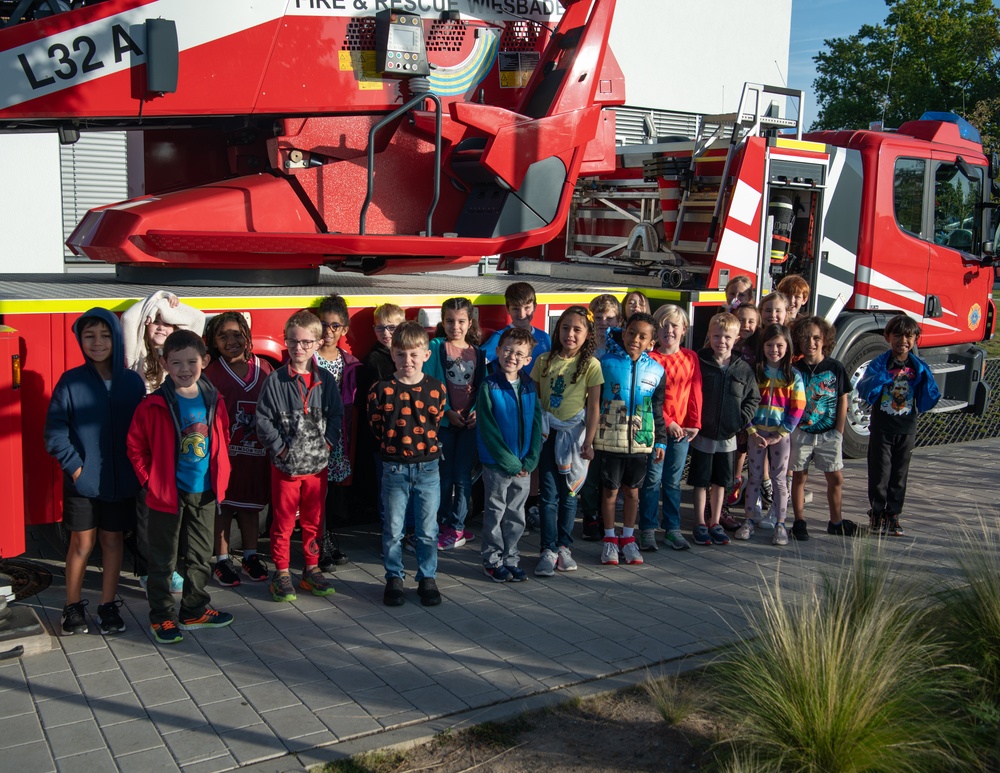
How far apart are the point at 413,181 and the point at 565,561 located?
2.83 metres

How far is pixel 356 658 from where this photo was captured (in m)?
4.66

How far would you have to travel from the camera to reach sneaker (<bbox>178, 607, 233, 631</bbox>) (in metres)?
4.95

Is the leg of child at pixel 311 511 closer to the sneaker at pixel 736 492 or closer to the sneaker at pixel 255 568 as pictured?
the sneaker at pixel 255 568

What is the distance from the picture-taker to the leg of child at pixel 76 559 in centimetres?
482

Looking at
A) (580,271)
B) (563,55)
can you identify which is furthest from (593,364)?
(580,271)

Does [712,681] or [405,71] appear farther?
[405,71]

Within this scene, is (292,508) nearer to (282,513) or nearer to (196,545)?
(282,513)

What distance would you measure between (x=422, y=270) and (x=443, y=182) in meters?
0.64

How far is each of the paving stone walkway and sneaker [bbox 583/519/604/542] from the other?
0.37 meters

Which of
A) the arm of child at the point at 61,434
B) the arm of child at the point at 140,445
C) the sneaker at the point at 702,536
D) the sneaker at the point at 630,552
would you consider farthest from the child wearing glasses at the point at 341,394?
the sneaker at the point at 702,536

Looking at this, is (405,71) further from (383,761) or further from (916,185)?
(916,185)

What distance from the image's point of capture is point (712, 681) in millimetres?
4328

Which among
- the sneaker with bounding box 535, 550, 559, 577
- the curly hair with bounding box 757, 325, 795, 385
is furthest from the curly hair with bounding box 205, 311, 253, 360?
the curly hair with bounding box 757, 325, 795, 385

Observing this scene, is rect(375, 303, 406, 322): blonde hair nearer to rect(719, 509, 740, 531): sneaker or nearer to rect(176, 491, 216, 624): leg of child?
rect(176, 491, 216, 624): leg of child
